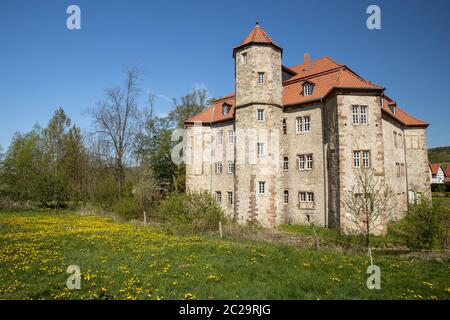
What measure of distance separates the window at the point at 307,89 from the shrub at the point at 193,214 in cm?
1266

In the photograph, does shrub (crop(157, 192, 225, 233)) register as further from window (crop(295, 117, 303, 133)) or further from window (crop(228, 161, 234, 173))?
window (crop(295, 117, 303, 133))

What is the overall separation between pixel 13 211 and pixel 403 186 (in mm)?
42689

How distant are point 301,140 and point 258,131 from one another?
3.91 meters

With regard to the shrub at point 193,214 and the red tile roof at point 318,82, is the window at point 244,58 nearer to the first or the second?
the red tile roof at point 318,82

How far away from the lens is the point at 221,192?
90.9 ft

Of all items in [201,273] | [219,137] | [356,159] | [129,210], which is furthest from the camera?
[219,137]

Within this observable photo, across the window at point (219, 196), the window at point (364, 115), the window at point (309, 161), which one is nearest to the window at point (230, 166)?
the window at point (219, 196)

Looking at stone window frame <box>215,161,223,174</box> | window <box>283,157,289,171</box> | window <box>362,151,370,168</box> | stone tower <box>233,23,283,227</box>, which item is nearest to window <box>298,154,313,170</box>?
window <box>283,157,289,171</box>

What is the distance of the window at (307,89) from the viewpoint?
77.9 feet

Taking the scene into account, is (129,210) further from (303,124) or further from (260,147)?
(303,124)

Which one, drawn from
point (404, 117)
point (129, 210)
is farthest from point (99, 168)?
point (404, 117)

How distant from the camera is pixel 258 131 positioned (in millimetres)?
23156

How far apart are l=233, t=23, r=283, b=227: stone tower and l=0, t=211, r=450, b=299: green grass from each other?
1009 centimetres

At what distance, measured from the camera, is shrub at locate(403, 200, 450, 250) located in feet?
41.5
